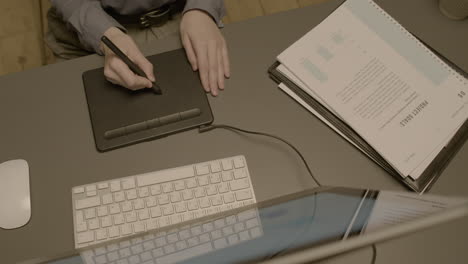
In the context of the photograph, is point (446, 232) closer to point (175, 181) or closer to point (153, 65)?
point (175, 181)

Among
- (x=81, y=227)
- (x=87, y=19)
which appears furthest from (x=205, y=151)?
(x=87, y=19)

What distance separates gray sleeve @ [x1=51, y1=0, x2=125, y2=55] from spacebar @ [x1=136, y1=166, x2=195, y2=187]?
0.30 metres

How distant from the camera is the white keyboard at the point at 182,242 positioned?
55 cm

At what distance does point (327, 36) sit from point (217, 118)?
0.28m

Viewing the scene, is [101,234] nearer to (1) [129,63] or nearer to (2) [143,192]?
(2) [143,192]

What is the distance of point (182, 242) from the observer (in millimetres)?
626

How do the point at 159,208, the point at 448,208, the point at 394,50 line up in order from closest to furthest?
the point at 448,208 → the point at 159,208 → the point at 394,50

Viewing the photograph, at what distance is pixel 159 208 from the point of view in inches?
30.2

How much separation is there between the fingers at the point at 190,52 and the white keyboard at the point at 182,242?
355 mm

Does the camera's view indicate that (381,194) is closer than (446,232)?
Yes

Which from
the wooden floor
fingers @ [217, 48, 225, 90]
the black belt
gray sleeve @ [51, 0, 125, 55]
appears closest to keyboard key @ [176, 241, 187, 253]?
fingers @ [217, 48, 225, 90]

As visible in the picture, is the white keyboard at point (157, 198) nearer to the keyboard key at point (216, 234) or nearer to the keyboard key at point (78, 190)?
the keyboard key at point (78, 190)

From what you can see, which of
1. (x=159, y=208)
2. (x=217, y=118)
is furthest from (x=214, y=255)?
(x=217, y=118)

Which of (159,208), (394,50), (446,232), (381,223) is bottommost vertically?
(159,208)
